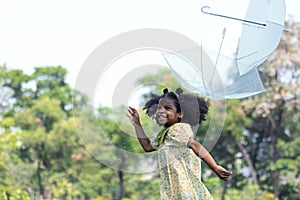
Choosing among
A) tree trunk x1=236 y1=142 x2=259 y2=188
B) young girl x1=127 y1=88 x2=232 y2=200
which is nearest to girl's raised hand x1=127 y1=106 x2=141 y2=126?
young girl x1=127 y1=88 x2=232 y2=200

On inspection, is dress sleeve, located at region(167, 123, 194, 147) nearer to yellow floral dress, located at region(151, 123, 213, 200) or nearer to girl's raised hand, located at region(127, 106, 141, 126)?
yellow floral dress, located at region(151, 123, 213, 200)

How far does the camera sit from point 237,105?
15414mm

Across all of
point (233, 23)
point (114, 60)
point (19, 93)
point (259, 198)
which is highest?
point (19, 93)

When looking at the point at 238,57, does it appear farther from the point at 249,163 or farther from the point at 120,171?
the point at 249,163

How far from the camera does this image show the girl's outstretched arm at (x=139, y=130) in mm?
3574

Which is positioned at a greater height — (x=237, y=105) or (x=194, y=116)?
(x=237, y=105)

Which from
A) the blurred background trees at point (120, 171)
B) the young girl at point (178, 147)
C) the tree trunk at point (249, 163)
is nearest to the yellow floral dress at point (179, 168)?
the young girl at point (178, 147)

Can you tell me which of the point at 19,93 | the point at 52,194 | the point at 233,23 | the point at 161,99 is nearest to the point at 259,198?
the point at 52,194

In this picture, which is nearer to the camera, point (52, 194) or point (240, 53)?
point (240, 53)

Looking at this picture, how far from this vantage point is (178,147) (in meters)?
3.47

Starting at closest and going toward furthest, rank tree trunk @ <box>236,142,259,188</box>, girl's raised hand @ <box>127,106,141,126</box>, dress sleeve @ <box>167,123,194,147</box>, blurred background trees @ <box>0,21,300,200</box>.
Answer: dress sleeve @ <box>167,123,194,147</box>, girl's raised hand @ <box>127,106,141,126</box>, blurred background trees @ <box>0,21,300,200</box>, tree trunk @ <box>236,142,259,188</box>

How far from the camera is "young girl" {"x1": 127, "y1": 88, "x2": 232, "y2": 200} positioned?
3428 mm

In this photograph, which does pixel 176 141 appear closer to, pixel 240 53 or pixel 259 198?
pixel 240 53

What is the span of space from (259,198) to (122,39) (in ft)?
41.7
